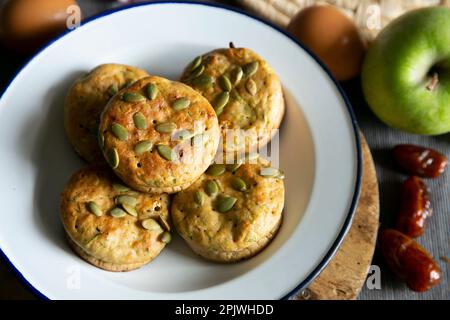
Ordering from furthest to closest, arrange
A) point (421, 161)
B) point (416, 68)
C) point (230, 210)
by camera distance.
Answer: point (421, 161), point (416, 68), point (230, 210)

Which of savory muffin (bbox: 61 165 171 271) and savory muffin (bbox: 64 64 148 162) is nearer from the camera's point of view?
savory muffin (bbox: 61 165 171 271)

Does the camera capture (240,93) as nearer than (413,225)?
Yes

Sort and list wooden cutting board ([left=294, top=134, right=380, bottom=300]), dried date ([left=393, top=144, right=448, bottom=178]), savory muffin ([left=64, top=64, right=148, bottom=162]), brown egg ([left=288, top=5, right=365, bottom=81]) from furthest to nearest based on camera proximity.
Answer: dried date ([left=393, top=144, right=448, bottom=178]) → brown egg ([left=288, top=5, right=365, bottom=81]) → wooden cutting board ([left=294, top=134, right=380, bottom=300]) → savory muffin ([left=64, top=64, right=148, bottom=162])

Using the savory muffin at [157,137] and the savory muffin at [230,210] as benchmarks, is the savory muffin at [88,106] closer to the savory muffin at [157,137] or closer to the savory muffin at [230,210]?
the savory muffin at [157,137]

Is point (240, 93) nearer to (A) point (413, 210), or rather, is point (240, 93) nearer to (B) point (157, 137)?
(B) point (157, 137)

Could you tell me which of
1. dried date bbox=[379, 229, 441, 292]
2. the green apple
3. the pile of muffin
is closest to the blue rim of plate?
the pile of muffin

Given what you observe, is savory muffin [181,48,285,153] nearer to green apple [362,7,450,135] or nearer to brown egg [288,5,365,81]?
brown egg [288,5,365,81]

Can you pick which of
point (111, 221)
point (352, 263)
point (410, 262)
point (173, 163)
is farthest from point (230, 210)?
point (410, 262)
